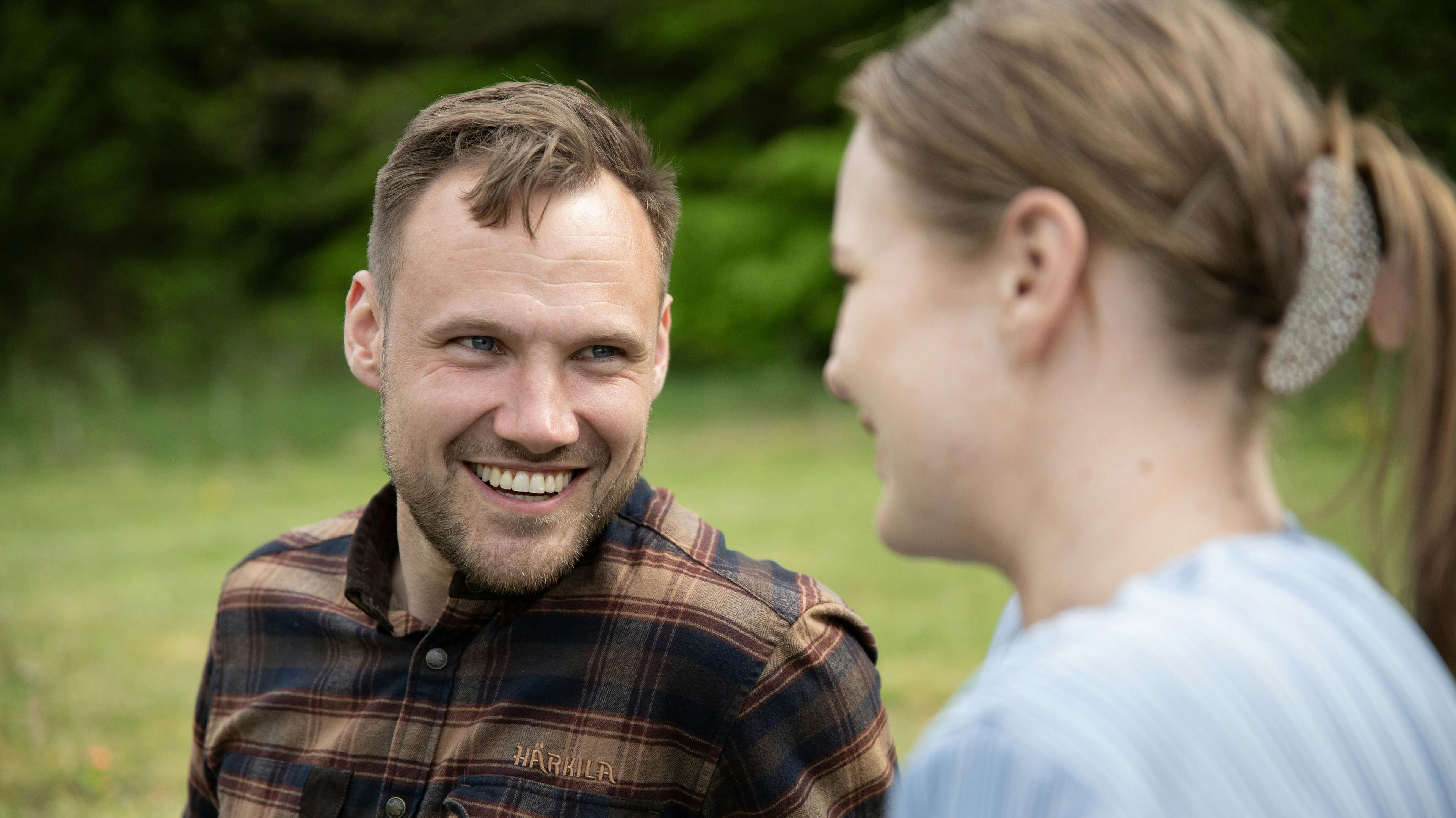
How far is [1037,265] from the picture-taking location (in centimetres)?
115

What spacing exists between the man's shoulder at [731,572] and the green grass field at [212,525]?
34.1 inches

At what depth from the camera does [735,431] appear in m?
11.3

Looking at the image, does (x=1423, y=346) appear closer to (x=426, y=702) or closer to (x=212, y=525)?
(x=426, y=702)

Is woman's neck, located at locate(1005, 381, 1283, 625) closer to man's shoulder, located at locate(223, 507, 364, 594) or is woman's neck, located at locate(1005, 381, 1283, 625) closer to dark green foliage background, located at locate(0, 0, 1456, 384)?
man's shoulder, located at locate(223, 507, 364, 594)

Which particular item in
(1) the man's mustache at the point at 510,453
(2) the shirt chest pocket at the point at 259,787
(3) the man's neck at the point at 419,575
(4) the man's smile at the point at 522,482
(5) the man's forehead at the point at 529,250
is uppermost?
(5) the man's forehead at the point at 529,250

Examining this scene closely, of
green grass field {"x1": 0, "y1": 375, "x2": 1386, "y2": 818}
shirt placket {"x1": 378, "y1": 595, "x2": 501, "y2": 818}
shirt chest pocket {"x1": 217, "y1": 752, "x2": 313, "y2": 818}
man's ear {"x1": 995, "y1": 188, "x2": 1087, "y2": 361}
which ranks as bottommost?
green grass field {"x1": 0, "y1": 375, "x2": 1386, "y2": 818}

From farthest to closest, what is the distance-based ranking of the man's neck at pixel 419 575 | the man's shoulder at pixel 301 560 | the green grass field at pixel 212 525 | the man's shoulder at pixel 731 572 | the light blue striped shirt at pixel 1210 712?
1. the green grass field at pixel 212 525
2. the man's shoulder at pixel 301 560
3. the man's neck at pixel 419 575
4. the man's shoulder at pixel 731 572
5. the light blue striped shirt at pixel 1210 712

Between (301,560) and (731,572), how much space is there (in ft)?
2.72

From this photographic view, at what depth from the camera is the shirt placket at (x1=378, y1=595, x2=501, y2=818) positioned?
1.90 m

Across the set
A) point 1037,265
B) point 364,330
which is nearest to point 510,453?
point 364,330

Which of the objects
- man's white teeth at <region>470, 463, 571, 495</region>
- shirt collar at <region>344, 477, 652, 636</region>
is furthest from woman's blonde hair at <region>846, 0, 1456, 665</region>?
shirt collar at <region>344, 477, 652, 636</region>

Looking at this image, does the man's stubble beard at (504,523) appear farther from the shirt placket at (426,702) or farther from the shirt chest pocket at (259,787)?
the shirt chest pocket at (259,787)

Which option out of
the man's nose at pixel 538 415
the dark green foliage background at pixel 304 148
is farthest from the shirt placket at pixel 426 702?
the dark green foliage background at pixel 304 148

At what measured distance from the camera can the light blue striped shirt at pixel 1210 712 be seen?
942 millimetres
